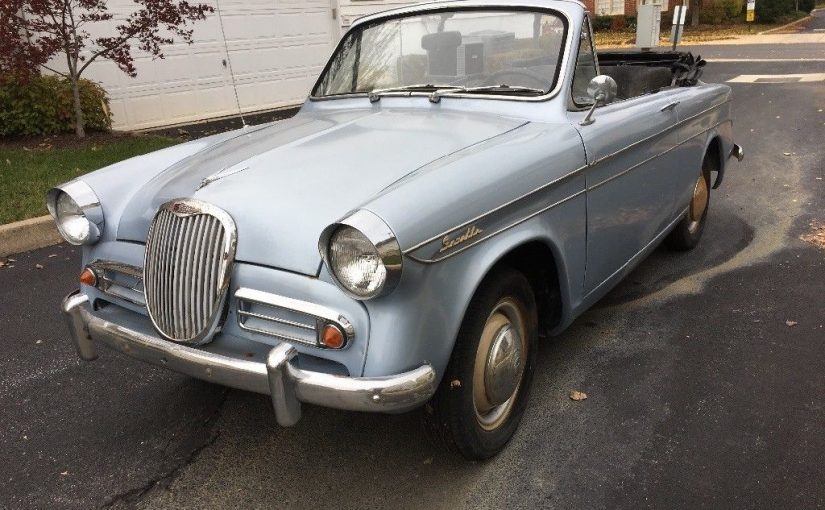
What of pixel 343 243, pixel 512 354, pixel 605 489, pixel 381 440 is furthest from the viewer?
pixel 381 440

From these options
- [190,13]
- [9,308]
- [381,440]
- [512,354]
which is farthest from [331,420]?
[190,13]

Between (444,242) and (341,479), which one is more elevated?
(444,242)

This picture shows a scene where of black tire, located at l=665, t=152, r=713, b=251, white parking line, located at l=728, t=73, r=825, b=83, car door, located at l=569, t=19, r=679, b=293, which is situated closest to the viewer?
car door, located at l=569, t=19, r=679, b=293

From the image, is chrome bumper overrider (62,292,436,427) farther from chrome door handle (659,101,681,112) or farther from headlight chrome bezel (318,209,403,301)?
chrome door handle (659,101,681,112)

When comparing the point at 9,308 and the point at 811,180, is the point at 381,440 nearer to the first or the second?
the point at 9,308

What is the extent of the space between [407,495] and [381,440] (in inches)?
15.1

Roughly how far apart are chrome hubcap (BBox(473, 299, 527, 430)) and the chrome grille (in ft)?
3.15

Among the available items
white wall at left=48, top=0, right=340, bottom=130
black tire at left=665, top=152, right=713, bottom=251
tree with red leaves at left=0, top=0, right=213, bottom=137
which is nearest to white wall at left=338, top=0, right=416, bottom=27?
white wall at left=48, top=0, right=340, bottom=130

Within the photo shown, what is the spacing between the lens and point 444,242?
230 centimetres

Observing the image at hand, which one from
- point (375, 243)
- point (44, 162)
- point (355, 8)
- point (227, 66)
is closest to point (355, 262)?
point (375, 243)

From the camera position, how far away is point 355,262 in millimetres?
2184

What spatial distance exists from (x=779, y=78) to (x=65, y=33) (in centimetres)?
1252

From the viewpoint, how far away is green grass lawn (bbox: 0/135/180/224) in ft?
20.4

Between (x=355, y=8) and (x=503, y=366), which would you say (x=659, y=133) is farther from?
(x=355, y=8)
